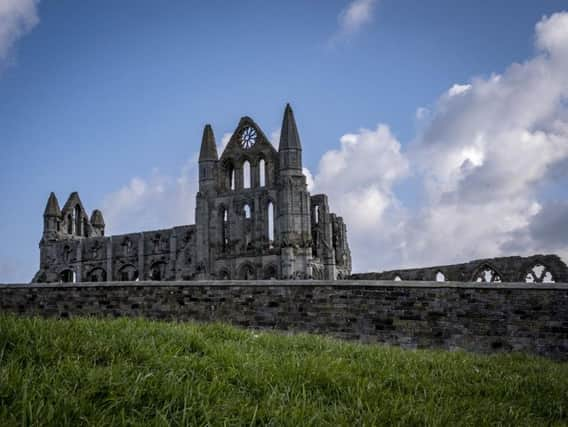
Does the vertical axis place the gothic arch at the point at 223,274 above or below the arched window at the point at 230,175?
below

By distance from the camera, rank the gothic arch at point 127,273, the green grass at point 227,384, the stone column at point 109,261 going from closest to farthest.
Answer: the green grass at point 227,384 < the gothic arch at point 127,273 < the stone column at point 109,261

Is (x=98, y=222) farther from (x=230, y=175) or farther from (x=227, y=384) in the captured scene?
(x=227, y=384)

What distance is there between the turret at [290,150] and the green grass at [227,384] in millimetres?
33210

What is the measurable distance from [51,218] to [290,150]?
26.6m

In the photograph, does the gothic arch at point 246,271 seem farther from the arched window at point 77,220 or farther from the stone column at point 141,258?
the arched window at point 77,220

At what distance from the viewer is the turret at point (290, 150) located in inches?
1586

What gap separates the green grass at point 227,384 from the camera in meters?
4.08

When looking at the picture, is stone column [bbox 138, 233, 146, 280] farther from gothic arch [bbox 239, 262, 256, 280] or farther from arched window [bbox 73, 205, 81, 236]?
gothic arch [bbox 239, 262, 256, 280]

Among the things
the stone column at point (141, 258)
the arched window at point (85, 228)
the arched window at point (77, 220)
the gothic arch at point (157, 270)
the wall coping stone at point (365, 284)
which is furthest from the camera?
the arched window at point (85, 228)

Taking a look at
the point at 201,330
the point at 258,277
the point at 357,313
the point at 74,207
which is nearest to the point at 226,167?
the point at 258,277

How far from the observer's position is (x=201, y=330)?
736 centimetres

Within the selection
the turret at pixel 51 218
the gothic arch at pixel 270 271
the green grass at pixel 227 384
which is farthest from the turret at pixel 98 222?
the green grass at pixel 227 384

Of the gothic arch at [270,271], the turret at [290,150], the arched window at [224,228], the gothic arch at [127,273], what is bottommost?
the gothic arch at [270,271]

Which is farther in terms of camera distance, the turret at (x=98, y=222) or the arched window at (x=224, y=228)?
the turret at (x=98, y=222)
